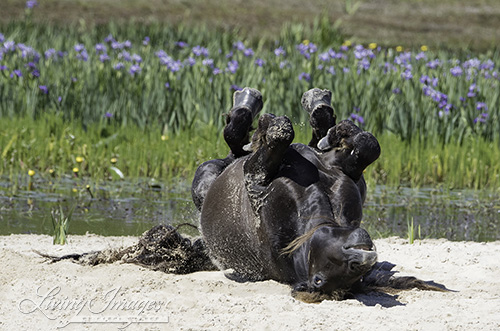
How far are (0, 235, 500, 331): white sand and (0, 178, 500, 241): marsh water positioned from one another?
54.9 inches

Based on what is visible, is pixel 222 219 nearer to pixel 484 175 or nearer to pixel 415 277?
pixel 415 277

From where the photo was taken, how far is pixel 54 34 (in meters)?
11.9

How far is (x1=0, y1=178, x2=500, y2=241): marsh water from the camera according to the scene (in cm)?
560

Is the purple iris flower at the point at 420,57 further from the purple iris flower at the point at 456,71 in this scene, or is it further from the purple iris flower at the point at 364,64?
the purple iris flower at the point at 364,64

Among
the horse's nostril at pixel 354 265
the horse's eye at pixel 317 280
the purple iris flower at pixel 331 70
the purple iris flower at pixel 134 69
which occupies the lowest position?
the purple iris flower at pixel 134 69

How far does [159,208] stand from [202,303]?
2.81 metres

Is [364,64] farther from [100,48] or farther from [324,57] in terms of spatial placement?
[100,48]

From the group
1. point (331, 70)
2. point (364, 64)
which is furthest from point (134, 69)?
point (364, 64)

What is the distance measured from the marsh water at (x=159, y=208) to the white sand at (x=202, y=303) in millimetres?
1393

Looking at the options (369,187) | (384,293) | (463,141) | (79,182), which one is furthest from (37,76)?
(384,293)

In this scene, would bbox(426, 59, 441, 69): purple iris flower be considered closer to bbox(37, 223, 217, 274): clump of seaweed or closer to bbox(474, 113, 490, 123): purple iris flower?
bbox(474, 113, 490, 123): purple iris flower

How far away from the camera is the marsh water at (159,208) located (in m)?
5.60

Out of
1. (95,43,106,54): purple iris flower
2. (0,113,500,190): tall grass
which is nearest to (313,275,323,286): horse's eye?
(0,113,500,190): tall grass

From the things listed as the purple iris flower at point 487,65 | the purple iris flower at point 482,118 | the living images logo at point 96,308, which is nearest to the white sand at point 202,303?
the living images logo at point 96,308
